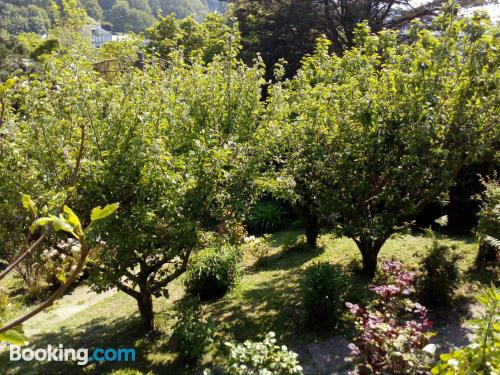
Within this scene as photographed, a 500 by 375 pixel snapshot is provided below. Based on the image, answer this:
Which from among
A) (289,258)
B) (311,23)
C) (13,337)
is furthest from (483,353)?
(311,23)

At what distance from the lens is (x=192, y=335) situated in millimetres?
5566

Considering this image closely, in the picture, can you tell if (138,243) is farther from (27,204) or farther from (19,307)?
(19,307)

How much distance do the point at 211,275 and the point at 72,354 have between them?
2786 mm

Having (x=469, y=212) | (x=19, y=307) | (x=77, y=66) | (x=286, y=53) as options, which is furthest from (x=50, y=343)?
(x=286, y=53)

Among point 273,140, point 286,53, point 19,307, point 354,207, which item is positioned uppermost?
point 286,53

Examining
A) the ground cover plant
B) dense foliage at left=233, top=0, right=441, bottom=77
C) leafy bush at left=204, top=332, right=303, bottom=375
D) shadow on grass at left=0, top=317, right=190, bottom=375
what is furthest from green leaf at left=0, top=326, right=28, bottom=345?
dense foliage at left=233, top=0, right=441, bottom=77

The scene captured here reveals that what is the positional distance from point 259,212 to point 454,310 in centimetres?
840

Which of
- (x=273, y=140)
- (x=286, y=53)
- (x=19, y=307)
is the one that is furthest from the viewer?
(x=286, y=53)

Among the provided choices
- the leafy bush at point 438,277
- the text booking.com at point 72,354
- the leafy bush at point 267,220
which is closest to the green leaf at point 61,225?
the text booking.com at point 72,354

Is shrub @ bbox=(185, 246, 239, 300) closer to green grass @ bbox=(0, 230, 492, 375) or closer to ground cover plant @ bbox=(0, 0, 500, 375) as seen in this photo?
ground cover plant @ bbox=(0, 0, 500, 375)

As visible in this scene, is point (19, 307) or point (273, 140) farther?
point (19, 307)

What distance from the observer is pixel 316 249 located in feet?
33.6

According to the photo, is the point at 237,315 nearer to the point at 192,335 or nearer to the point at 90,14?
the point at 192,335

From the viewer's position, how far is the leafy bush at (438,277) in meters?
6.00
